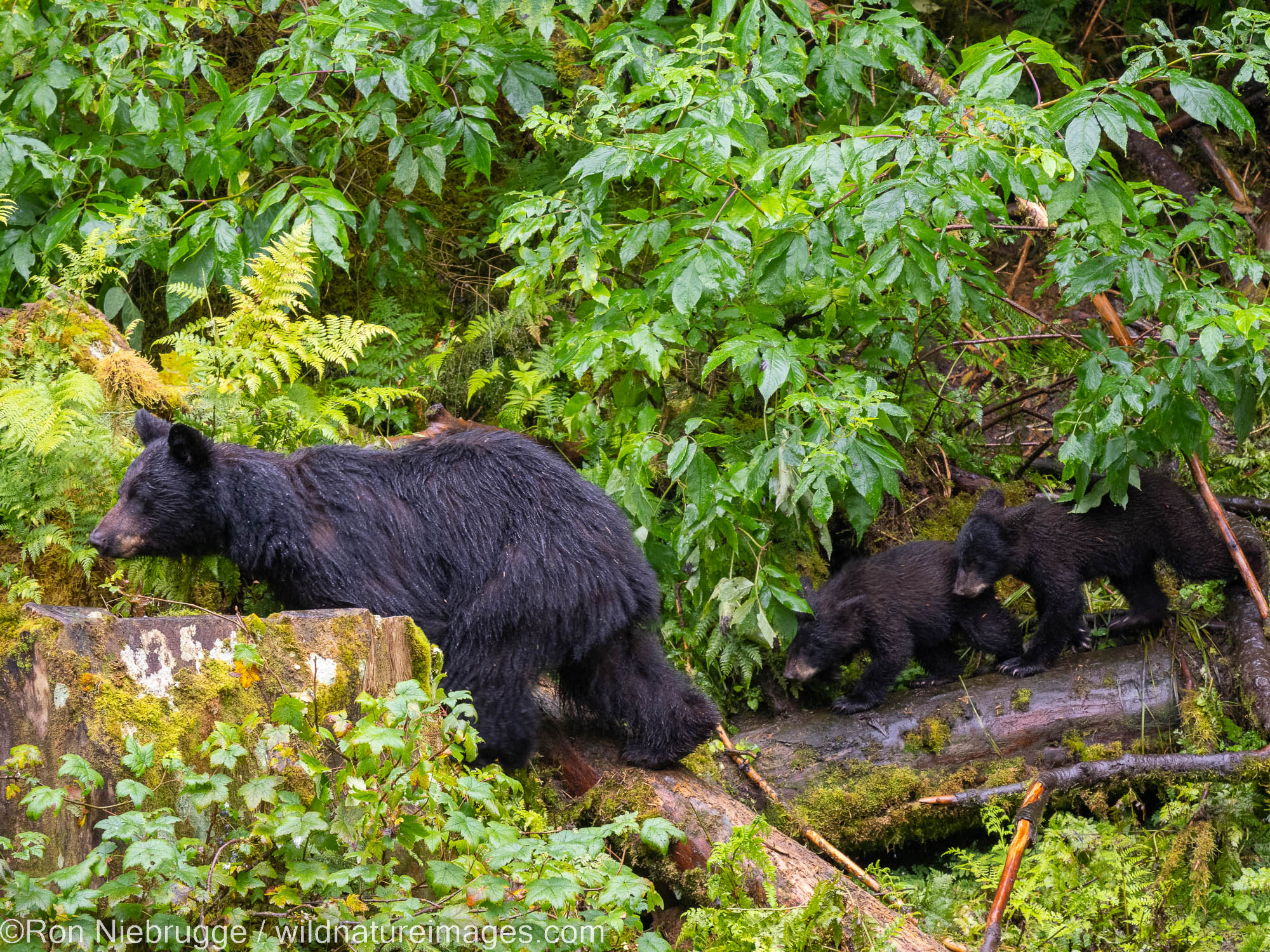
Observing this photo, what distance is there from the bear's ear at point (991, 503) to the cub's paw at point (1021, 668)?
2.72 feet

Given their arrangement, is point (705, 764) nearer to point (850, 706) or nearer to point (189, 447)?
point (850, 706)

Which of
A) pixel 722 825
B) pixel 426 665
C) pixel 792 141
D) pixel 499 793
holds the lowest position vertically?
pixel 722 825

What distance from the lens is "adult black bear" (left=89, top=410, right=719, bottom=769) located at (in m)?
4.11

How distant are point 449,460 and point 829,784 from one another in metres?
2.38

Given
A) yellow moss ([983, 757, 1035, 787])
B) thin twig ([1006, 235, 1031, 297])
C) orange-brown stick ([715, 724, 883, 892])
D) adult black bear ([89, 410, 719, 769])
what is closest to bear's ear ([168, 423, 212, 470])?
adult black bear ([89, 410, 719, 769])

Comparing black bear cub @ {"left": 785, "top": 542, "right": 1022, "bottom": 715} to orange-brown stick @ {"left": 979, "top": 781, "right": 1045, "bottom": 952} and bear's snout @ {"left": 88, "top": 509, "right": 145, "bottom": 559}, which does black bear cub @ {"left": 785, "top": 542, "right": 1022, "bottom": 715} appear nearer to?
orange-brown stick @ {"left": 979, "top": 781, "right": 1045, "bottom": 952}

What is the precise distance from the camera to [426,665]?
3475 mm

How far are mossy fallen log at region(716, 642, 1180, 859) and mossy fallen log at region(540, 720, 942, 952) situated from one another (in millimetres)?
707

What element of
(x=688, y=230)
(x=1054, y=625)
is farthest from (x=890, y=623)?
(x=688, y=230)

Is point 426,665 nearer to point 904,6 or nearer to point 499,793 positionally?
point 499,793

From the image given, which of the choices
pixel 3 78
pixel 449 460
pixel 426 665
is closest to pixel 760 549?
pixel 449 460

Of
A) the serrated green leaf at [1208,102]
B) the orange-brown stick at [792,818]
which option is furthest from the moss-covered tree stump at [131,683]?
the serrated green leaf at [1208,102]

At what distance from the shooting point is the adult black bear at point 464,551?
4.11m

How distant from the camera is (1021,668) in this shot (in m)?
5.51
